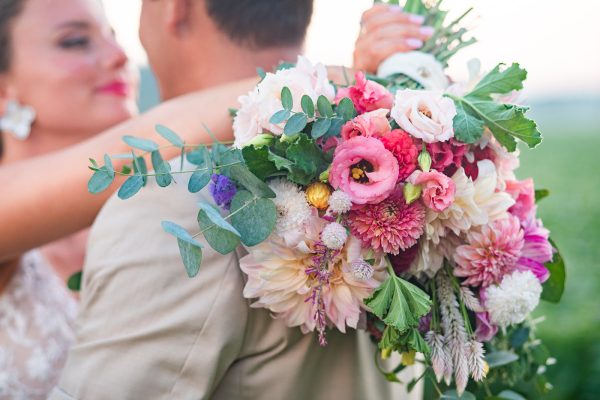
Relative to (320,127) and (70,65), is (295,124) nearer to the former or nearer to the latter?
(320,127)

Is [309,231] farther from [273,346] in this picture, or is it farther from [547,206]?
[547,206]

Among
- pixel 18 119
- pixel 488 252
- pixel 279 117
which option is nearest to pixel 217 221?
pixel 279 117

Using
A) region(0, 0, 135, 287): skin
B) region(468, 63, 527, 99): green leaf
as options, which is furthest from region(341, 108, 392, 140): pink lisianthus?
region(0, 0, 135, 287): skin

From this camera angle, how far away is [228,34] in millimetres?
1979

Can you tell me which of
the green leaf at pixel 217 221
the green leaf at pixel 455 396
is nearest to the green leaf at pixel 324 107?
the green leaf at pixel 217 221

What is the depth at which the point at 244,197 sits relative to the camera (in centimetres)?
140

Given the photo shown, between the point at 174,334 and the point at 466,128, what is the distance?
0.75 m

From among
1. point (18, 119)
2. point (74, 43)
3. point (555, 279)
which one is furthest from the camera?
point (18, 119)

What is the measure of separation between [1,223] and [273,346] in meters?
1.11

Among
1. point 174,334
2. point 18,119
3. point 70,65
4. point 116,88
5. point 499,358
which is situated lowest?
point 18,119

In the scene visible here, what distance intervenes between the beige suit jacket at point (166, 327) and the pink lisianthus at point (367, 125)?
0.37 metres

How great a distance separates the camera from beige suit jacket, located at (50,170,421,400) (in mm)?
1476

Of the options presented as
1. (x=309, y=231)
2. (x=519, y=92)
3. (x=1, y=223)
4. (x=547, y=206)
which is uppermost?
(x=519, y=92)

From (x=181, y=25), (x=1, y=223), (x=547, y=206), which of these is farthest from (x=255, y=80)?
(x=547, y=206)
